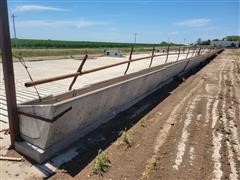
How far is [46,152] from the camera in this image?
4465 mm

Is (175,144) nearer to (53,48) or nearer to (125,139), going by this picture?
(125,139)

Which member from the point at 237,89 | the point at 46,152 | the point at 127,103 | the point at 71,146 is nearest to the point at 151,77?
the point at 127,103

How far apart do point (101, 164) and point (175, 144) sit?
177 centimetres

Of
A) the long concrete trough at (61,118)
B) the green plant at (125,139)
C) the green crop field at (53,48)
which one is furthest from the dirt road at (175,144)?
the green crop field at (53,48)

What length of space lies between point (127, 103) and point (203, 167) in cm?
388

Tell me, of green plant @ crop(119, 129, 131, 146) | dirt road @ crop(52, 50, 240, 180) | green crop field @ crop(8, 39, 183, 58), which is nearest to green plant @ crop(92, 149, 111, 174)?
dirt road @ crop(52, 50, 240, 180)

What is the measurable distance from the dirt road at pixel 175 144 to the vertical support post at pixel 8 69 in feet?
4.07

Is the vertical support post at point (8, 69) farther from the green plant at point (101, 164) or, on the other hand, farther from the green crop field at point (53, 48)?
the green crop field at point (53, 48)

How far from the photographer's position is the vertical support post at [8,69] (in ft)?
14.3

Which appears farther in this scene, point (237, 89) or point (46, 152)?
point (237, 89)

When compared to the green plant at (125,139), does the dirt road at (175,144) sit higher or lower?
lower

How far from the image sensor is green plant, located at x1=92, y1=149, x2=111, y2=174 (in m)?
4.27

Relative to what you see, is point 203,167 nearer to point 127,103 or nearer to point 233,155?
point 233,155

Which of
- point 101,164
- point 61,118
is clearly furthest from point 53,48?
point 101,164
